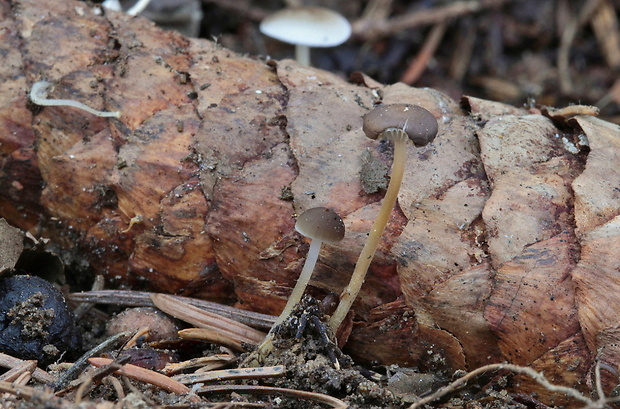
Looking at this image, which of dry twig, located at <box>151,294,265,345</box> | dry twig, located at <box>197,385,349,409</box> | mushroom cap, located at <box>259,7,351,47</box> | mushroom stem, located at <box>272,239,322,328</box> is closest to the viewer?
dry twig, located at <box>197,385,349,409</box>

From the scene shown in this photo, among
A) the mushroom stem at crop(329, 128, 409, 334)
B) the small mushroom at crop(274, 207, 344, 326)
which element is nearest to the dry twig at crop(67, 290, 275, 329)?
the small mushroom at crop(274, 207, 344, 326)

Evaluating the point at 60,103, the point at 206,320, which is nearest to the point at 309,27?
the point at 60,103

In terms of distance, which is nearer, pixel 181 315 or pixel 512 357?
pixel 512 357

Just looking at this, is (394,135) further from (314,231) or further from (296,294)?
(296,294)

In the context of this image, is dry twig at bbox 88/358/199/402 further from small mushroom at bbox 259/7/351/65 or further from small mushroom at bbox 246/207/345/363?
small mushroom at bbox 259/7/351/65

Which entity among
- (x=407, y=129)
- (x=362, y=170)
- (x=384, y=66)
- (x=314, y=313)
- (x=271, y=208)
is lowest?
(x=384, y=66)

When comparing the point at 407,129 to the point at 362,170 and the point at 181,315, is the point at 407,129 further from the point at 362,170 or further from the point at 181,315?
the point at 181,315

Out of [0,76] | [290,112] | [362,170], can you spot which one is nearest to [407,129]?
[362,170]
